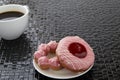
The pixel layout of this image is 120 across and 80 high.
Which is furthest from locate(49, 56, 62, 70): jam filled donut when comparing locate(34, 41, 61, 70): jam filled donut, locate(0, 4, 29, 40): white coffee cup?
locate(0, 4, 29, 40): white coffee cup

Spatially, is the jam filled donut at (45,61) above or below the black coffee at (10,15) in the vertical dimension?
below

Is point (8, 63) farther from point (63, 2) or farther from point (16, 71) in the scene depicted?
point (63, 2)

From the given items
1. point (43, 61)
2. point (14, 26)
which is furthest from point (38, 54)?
point (14, 26)

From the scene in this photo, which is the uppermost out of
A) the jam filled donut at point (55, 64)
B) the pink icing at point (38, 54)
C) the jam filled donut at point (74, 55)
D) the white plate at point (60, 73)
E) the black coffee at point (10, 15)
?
the black coffee at point (10, 15)

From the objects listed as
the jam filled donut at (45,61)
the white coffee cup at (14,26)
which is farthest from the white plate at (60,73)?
the white coffee cup at (14,26)

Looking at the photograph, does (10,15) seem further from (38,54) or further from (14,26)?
(38,54)

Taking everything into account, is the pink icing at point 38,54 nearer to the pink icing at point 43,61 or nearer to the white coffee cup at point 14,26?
the pink icing at point 43,61
